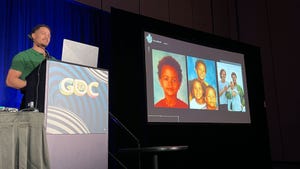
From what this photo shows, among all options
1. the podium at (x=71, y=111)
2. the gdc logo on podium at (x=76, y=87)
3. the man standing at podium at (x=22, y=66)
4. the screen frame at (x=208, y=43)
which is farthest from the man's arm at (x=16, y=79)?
the screen frame at (x=208, y=43)

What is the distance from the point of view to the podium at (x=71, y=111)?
132 cm

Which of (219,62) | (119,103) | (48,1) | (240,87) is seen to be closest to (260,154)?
(240,87)

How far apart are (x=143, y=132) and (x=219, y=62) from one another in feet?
3.86

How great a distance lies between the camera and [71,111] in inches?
54.9

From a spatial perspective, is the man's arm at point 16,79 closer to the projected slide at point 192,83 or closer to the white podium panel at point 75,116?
the white podium panel at point 75,116

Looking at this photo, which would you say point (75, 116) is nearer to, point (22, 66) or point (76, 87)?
point (76, 87)

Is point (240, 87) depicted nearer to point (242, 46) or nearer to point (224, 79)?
point (224, 79)

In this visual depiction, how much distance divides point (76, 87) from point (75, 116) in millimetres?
145

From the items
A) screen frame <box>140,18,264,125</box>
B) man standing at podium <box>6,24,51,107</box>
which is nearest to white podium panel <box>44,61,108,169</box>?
man standing at podium <box>6,24,51,107</box>

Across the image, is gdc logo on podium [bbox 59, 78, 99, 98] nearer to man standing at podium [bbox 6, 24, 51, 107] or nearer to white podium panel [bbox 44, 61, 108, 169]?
white podium panel [bbox 44, 61, 108, 169]

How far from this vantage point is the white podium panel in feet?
4.31

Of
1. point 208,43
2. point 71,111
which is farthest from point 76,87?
point 208,43

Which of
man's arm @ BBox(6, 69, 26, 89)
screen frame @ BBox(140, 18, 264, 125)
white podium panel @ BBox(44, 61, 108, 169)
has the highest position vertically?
screen frame @ BBox(140, 18, 264, 125)

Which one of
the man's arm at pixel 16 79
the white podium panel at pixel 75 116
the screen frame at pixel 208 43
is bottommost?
the white podium panel at pixel 75 116
